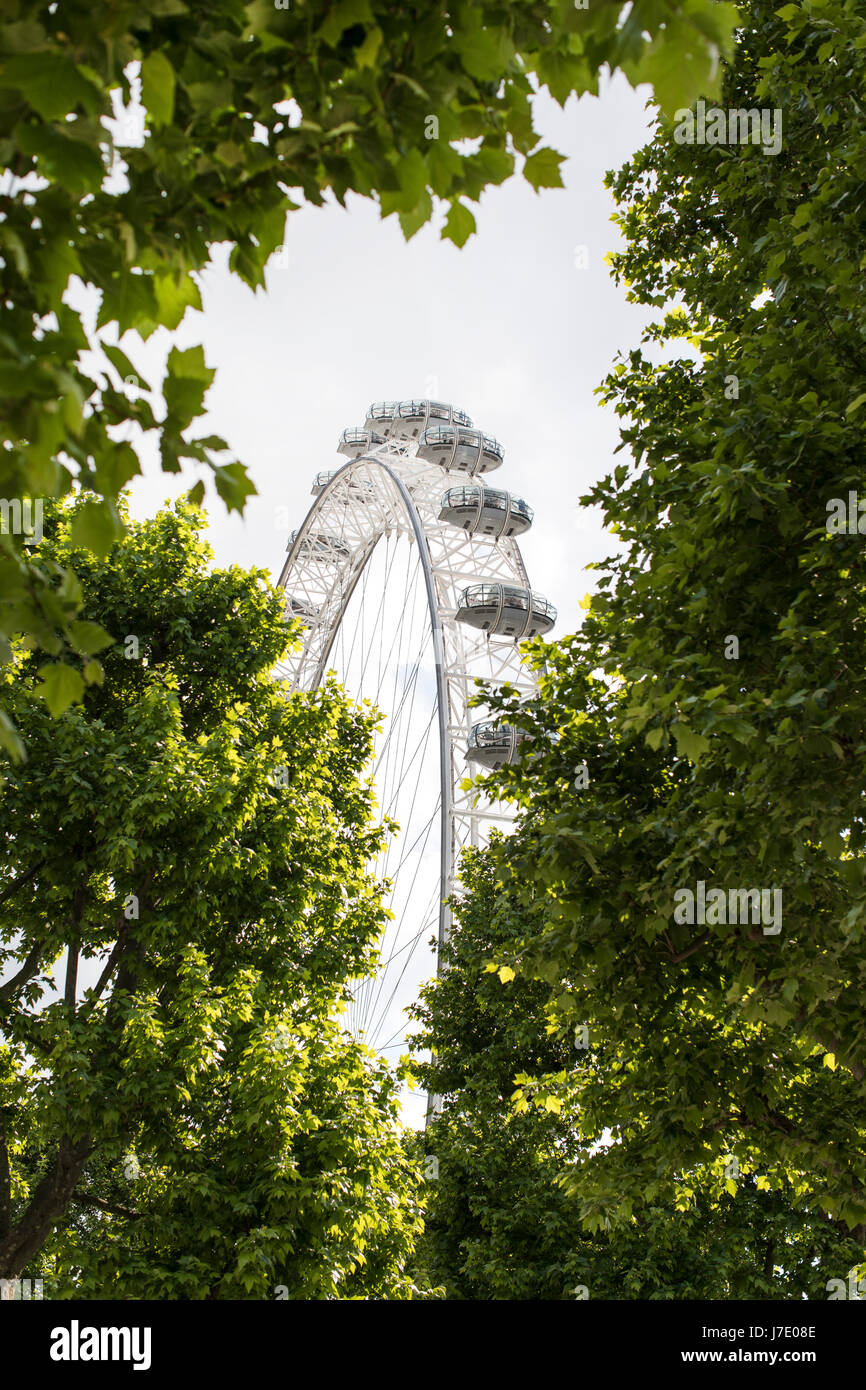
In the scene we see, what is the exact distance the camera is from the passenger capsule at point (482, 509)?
41031 millimetres

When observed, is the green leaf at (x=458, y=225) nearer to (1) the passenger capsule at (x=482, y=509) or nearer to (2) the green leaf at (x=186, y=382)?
(2) the green leaf at (x=186, y=382)

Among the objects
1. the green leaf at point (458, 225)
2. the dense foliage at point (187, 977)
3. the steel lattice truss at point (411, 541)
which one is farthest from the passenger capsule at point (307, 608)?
the green leaf at point (458, 225)

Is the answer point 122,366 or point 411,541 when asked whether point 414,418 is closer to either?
point 411,541

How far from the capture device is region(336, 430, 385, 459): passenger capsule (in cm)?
5625

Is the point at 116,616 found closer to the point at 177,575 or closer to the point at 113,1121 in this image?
the point at 177,575

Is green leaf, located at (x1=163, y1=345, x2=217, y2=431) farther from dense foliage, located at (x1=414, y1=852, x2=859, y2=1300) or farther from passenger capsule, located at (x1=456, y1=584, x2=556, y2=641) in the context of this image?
passenger capsule, located at (x1=456, y1=584, x2=556, y2=641)

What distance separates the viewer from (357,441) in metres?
56.5

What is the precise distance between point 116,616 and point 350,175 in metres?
12.3

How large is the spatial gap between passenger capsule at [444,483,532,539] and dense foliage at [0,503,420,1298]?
86.9ft

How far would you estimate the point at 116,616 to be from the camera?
14547mm

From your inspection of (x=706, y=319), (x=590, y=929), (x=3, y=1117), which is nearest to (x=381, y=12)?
(x=590, y=929)

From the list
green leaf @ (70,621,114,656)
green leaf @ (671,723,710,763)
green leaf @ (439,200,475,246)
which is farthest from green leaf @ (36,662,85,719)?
green leaf @ (671,723,710,763)

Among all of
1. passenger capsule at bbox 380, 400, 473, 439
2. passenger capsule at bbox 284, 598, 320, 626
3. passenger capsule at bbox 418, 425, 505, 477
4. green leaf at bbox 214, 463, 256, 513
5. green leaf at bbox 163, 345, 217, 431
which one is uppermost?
passenger capsule at bbox 380, 400, 473, 439

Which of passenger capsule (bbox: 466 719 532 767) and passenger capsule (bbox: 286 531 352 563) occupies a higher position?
passenger capsule (bbox: 286 531 352 563)
